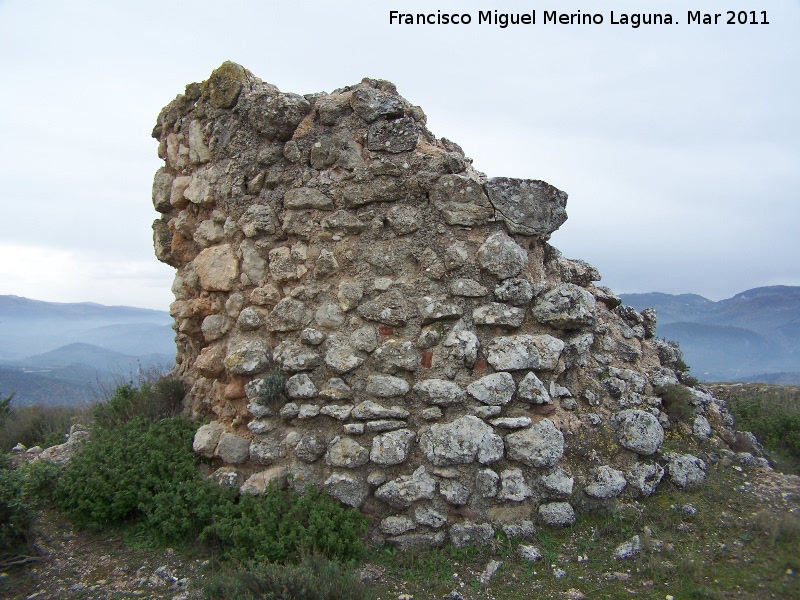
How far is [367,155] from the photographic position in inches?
199

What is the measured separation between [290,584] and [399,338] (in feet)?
6.93

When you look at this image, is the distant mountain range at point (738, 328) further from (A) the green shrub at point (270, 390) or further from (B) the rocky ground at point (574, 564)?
(A) the green shrub at point (270, 390)

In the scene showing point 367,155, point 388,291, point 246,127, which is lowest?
point 388,291

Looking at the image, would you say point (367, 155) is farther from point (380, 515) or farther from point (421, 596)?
point (421, 596)

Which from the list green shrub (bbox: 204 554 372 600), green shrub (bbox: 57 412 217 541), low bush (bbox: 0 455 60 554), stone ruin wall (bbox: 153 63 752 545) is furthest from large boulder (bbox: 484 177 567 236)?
low bush (bbox: 0 455 60 554)

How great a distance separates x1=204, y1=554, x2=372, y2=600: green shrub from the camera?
3.26m

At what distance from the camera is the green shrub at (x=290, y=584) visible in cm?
326

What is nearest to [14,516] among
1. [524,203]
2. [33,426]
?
[524,203]

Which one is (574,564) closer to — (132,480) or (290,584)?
(290,584)

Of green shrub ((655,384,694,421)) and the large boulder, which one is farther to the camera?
green shrub ((655,384,694,421))

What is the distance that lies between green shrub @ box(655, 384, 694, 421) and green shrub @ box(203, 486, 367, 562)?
10.3 feet

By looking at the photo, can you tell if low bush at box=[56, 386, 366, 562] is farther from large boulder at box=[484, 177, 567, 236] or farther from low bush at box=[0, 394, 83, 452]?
low bush at box=[0, 394, 83, 452]

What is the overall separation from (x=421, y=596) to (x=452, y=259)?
2.64 meters

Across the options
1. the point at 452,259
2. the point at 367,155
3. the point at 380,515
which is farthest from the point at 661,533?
the point at 367,155
